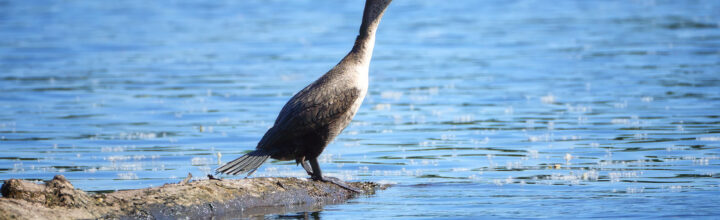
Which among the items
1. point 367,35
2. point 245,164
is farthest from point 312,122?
point 367,35

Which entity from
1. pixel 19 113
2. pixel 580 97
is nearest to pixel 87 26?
pixel 19 113

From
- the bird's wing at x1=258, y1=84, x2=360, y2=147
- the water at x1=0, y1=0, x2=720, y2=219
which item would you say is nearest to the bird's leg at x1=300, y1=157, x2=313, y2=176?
the bird's wing at x1=258, y1=84, x2=360, y2=147

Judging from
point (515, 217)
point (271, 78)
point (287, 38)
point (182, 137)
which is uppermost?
point (287, 38)

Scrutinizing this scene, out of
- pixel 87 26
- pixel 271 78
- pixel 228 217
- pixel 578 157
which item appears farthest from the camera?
pixel 87 26

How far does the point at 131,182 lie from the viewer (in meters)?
9.92

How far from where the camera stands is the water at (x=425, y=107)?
369 inches

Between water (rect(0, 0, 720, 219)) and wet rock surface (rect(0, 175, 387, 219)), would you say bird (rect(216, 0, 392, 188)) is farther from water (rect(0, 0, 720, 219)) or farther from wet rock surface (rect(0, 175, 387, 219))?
water (rect(0, 0, 720, 219))

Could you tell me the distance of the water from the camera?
9.38 m

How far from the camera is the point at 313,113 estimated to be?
8.20 meters

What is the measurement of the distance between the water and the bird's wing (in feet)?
2.16

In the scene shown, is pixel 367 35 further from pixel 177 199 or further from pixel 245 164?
pixel 177 199

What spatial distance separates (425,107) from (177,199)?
27.0 feet

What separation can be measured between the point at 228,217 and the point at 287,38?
19.4 meters

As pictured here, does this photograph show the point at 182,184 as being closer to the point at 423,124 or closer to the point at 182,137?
the point at 182,137
